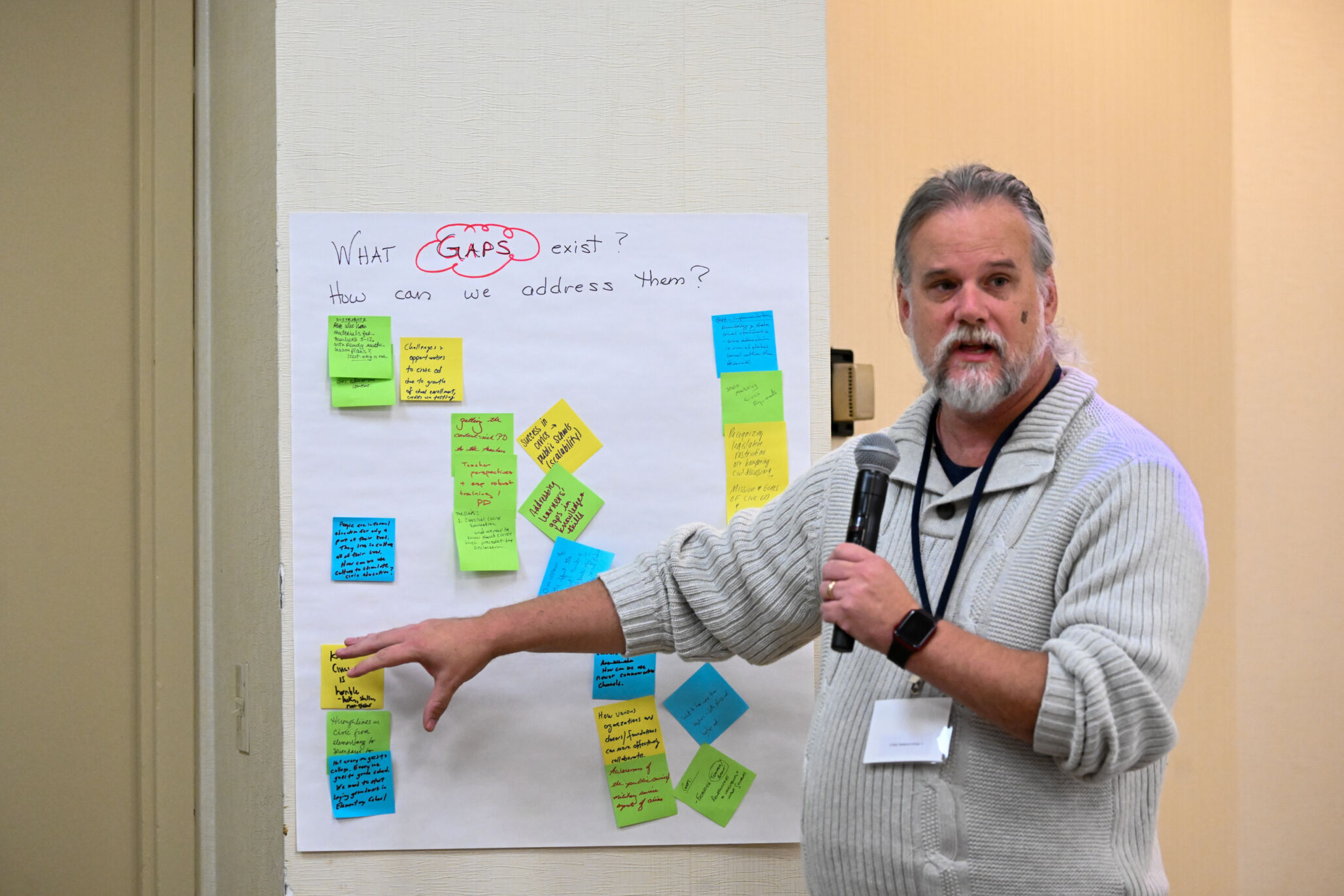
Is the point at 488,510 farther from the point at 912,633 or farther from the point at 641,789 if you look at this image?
the point at 912,633

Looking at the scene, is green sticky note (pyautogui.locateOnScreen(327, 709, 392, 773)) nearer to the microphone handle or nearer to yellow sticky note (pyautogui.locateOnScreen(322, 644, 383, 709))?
yellow sticky note (pyautogui.locateOnScreen(322, 644, 383, 709))

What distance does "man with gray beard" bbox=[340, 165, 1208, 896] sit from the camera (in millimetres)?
1277

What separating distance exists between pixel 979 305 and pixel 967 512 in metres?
0.28

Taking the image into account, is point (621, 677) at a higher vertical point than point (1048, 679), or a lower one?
lower

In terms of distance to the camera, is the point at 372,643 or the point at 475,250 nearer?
the point at 372,643

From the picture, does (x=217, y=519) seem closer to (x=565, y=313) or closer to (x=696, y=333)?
(x=565, y=313)

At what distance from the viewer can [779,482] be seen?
1896 mm

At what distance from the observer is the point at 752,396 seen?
6.20 ft

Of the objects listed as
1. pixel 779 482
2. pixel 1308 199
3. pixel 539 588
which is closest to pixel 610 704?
pixel 539 588

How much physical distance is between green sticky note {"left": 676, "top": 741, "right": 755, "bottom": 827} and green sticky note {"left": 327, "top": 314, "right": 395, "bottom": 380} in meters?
0.83

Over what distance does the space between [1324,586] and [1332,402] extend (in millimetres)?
458

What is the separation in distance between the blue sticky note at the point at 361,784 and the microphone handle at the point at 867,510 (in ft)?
2.74

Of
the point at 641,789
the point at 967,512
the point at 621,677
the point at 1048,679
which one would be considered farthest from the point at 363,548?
→ the point at 1048,679

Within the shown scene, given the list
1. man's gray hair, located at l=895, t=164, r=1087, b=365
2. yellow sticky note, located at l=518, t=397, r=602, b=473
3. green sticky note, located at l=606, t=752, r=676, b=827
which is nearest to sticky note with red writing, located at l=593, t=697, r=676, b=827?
green sticky note, located at l=606, t=752, r=676, b=827
